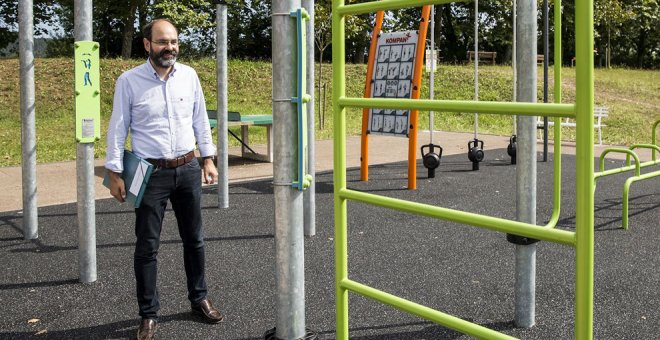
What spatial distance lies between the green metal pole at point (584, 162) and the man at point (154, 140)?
7.35ft

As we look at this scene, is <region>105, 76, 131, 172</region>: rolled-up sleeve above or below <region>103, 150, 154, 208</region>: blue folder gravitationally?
above

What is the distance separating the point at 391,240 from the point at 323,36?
1208 cm

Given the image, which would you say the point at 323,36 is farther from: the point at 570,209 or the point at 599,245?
the point at 599,245

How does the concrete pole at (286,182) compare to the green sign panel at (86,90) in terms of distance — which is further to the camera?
the green sign panel at (86,90)

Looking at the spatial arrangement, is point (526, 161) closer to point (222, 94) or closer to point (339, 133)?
point (339, 133)

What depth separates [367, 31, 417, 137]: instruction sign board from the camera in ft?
29.4

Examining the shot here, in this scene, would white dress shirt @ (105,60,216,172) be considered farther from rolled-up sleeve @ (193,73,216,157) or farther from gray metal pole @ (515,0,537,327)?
gray metal pole @ (515,0,537,327)

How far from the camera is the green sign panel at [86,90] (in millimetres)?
4691

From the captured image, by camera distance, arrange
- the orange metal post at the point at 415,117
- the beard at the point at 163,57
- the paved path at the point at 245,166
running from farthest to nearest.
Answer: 1. the orange metal post at the point at 415,117
2. the paved path at the point at 245,166
3. the beard at the point at 163,57

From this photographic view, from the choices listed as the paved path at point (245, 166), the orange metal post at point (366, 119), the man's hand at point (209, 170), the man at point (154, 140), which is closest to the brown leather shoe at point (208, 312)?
the man at point (154, 140)

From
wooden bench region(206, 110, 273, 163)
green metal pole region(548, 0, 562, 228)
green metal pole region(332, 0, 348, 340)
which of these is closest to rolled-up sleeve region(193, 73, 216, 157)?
green metal pole region(332, 0, 348, 340)

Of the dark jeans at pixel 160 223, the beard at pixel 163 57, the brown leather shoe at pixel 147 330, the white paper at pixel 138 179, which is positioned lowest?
the brown leather shoe at pixel 147 330

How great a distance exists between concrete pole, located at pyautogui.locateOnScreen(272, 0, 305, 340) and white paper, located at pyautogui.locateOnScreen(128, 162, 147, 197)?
0.88m

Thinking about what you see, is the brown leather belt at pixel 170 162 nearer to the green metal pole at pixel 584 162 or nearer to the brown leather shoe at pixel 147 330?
the brown leather shoe at pixel 147 330
